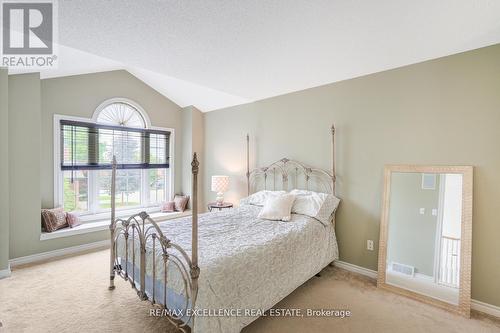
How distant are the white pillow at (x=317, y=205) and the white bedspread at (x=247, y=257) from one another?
0.31 ft

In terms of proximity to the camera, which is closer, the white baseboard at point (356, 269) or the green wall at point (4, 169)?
the green wall at point (4, 169)

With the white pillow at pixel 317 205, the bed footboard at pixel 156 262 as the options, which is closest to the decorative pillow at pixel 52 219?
the bed footboard at pixel 156 262

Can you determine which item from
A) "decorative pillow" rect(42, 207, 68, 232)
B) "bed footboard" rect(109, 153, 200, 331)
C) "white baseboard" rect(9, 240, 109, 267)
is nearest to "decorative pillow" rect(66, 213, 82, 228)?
"decorative pillow" rect(42, 207, 68, 232)

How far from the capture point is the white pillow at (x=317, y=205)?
299 cm

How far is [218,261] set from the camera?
5.74 feet

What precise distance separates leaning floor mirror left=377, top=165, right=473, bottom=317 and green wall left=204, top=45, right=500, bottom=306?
0.39 ft

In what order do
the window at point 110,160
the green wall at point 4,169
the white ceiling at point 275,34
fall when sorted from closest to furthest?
the white ceiling at point 275,34
the green wall at point 4,169
the window at point 110,160

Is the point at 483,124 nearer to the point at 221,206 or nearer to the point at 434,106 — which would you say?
the point at 434,106

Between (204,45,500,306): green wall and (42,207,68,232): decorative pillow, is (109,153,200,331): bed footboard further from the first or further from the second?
(204,45,500,306): green wall

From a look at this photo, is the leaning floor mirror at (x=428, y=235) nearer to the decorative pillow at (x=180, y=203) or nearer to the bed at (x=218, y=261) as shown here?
the bed at (x=218, y=261)

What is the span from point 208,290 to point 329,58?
8.57 feet

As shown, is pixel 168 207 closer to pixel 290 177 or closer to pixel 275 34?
pixel 290 177

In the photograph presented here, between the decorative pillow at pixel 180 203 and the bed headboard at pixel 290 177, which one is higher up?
the bed headboard at pixel 290 177

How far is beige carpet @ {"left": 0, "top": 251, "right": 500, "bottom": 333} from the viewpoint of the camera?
2.06 m
